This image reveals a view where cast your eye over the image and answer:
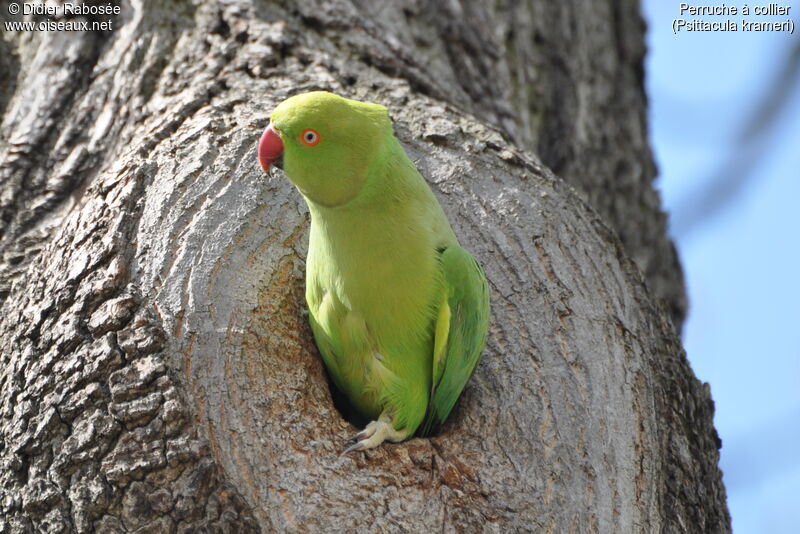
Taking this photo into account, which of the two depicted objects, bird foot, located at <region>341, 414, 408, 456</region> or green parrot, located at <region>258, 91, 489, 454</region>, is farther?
green parrot, located at <region>258, 91, 489, 454</region>

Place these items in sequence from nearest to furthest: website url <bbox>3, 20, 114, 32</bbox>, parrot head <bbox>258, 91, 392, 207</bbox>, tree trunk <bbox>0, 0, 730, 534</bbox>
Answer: tree trunk <bbox>0, 0, 730, 534</bbox> → parrot head <bbox>258, 91, 392, 207</bbox> → website url <bbox>3, 20, 114, 32</bbox>

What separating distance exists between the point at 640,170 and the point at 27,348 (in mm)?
3329

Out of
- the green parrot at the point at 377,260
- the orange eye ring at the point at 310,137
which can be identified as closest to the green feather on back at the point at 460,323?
the green parrot at the point at 377,260

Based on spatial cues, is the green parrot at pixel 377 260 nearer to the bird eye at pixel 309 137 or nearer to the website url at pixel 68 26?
the bird eye at pixel 309 137

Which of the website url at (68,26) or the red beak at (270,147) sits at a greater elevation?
the website url at (68,26)

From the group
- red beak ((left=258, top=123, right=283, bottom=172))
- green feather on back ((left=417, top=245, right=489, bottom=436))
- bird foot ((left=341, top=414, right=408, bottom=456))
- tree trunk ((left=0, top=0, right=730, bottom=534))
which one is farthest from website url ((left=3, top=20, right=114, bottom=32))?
bird foot ((left=341, top=414, right=408, bottom=456))

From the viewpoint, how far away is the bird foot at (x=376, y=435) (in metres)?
2.51

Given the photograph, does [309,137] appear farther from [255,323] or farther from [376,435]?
[376,435]

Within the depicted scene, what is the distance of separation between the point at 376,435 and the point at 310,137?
3.04 ft

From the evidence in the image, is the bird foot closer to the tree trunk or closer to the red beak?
the tree trunk

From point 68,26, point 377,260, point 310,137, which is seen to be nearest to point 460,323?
point 377,260

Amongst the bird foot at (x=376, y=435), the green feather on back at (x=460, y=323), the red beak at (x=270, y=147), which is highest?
the red beak at (x=270, y=147)

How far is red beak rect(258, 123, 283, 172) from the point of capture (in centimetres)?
268

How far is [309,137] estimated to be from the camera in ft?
8.70
